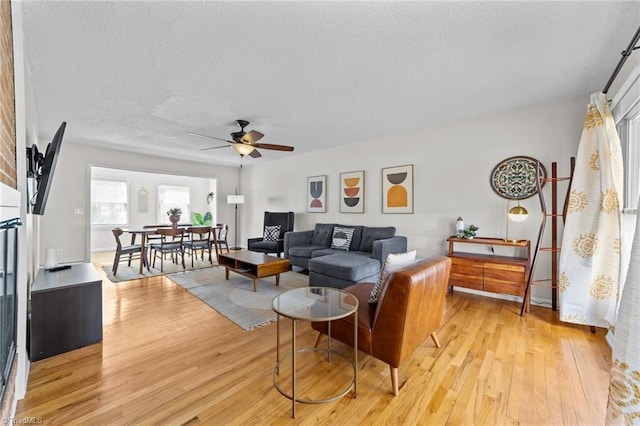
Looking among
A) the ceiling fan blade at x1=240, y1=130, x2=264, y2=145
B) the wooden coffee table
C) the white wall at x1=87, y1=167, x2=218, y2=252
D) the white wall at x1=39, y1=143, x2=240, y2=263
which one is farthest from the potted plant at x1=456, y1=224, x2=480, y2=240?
the white wall at x1=39, y1=143, x2=240, y2=263

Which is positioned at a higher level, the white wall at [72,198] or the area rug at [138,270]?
the white wall at [72,198]

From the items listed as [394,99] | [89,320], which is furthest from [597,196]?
[89,320]

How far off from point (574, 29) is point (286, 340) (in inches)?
128

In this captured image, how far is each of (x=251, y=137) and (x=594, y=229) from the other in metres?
3.78

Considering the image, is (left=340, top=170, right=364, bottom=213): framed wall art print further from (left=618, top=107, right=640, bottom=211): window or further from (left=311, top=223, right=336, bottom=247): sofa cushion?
(left=618, top=107, right=640, bottom=211): window

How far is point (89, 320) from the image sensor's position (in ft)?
7.36

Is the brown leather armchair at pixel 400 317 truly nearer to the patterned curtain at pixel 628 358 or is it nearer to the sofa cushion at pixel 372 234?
the patterned curtain at pixel 628 358

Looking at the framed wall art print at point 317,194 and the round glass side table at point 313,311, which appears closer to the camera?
the round glass side table at point 313,311

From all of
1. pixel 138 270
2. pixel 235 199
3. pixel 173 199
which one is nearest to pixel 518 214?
pixel 138 270

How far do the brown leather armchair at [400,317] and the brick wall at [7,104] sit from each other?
2.10 meters

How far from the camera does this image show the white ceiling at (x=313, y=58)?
69.1 inches

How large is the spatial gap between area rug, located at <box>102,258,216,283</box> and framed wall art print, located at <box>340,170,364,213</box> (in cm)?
289

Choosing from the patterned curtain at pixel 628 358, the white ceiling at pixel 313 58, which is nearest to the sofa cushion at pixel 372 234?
the white ceiling at pixel 313 58

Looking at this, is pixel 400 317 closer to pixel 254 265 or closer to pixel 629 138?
pixel 254 265
